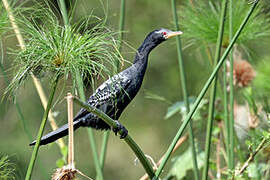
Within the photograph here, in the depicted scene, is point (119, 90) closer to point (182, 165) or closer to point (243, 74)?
point (182, 165)

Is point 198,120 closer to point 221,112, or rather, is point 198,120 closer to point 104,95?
point 221,112

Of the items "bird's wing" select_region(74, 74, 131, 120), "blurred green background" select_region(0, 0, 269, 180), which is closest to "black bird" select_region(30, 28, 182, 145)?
"bird's wing" select_region(74, 74, 131, 120)

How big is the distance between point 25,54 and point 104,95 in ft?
2.08

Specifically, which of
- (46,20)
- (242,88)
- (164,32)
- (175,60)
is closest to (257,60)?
(242,88)

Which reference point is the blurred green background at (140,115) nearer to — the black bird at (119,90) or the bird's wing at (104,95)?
the black bird at (119,90)

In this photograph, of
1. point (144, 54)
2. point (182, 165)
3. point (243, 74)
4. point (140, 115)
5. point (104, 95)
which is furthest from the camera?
point (140, 115)

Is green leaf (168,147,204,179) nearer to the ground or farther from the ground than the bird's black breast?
nearer to the ground

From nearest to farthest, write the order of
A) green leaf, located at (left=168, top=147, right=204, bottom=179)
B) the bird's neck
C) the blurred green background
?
the bird's neck < green leaf, located at (left=168, top=147, right=204, bottom=179) < the blurred green background

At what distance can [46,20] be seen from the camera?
1974mm

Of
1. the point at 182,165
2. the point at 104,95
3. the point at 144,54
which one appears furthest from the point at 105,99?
the point at 182,165

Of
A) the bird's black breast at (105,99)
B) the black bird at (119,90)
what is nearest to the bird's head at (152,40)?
the black bird at (119,90)

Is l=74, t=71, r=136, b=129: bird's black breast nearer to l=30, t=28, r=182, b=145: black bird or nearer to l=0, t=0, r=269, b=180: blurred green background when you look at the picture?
l=30, t=28, r=182, b=145: black bird

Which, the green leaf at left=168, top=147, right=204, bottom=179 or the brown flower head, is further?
the brown flower head

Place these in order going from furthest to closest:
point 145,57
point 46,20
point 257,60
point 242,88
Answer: point 242,88 → point 257,60 → point 145,57 → point 46,20
